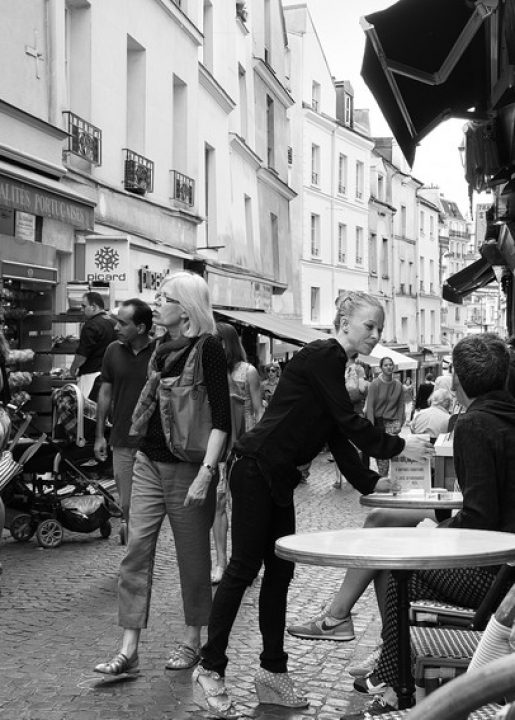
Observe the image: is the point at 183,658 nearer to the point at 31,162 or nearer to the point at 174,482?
the point at 174,482

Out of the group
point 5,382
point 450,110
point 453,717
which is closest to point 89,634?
point 5,382

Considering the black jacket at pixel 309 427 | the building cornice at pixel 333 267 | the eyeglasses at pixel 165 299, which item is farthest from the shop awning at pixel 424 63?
the building cornice at pixel 333 267

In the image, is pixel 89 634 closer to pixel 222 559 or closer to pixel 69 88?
pixel 222 559

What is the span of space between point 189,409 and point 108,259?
10960mm

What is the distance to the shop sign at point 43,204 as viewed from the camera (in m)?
12.3

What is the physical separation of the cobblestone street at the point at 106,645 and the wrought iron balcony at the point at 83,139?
8.19 metres

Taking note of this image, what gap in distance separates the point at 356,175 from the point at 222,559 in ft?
145

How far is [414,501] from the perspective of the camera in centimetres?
490

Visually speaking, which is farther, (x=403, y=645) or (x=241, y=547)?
(x=241, y=547)

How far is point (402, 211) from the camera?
6219 cm

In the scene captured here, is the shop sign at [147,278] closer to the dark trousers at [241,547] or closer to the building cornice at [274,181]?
the building cornice at [274,181]

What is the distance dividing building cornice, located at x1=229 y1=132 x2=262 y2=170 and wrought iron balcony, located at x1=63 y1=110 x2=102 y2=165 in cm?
1089

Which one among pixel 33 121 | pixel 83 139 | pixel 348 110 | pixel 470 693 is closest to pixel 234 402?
pixel 470 693

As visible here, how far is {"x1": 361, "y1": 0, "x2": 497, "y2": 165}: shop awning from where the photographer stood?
7.80m
